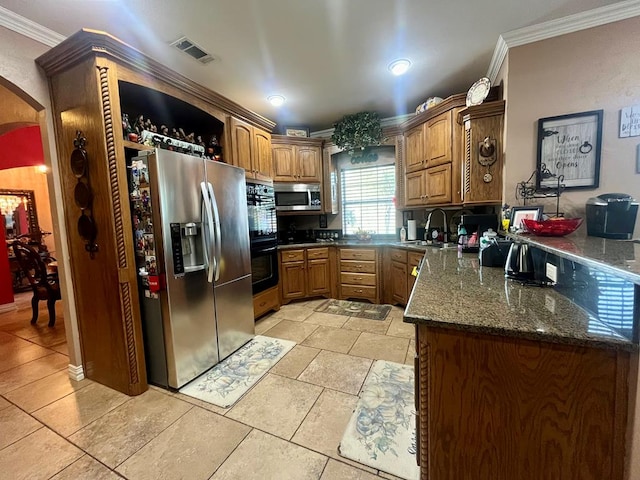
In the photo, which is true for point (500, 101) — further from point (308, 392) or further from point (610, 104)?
point (308, 392)

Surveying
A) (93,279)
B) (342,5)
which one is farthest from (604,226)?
(93,279)

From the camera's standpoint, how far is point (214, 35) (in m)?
2.09

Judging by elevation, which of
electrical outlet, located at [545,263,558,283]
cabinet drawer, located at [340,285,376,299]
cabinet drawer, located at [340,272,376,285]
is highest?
electrical outlet, located at [545,263,558,283]

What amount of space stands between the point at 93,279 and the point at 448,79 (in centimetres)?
388

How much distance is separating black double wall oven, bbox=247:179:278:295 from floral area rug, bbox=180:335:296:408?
727mm

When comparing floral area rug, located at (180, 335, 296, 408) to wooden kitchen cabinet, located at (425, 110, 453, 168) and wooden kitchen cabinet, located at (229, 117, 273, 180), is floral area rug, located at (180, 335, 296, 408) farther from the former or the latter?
wooden kitchen cabinet, located at (425, 110, 453, 168)

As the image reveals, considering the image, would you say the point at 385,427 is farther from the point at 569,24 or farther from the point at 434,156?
the point at 569,24

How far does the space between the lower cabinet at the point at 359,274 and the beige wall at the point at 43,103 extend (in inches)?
118

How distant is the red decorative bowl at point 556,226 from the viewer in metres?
1.57

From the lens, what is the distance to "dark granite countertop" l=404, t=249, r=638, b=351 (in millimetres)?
837

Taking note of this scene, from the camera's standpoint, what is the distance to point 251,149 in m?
3.16

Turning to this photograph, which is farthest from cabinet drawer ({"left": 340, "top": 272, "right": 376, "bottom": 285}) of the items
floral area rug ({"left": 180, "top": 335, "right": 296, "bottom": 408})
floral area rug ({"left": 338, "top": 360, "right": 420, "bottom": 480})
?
floral area rug ({"left": 338, "top": 360, "right": 420, "bottom": 480})

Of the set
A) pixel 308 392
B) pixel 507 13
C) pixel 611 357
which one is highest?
pixel 507 13

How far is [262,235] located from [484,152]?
2.53 m
